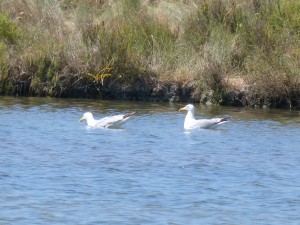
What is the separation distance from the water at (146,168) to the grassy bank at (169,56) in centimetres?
118

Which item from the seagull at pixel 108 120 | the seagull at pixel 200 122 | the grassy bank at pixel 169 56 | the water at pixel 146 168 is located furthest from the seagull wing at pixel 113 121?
the grassy bank at pixel 169 56

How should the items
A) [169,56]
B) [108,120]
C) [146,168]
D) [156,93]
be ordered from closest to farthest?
[146,168], [108,120], [156,93], [169,56]

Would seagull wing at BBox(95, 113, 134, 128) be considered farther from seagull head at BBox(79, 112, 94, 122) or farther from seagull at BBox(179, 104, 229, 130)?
seagull at BBox(179, 104, 229, 130)

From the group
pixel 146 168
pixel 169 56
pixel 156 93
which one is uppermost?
pixel 169 56

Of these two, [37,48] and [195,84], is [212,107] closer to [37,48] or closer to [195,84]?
[195,84]

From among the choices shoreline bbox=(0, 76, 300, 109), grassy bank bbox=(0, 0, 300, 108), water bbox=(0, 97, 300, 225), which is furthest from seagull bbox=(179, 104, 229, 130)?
shoreline bbox=(0, 76, 300, 109)

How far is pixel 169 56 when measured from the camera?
2311 cm

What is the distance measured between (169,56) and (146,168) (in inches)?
353

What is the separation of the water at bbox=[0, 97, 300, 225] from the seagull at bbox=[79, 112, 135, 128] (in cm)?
17

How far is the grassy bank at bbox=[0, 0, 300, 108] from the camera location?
22.2 meters

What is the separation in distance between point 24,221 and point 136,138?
6.44 meters

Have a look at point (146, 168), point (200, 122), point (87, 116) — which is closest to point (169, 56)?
point (200, 122)

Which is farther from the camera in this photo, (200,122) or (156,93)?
(156,93)

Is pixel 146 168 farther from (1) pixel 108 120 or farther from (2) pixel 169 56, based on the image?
(2) pixel 169 56
